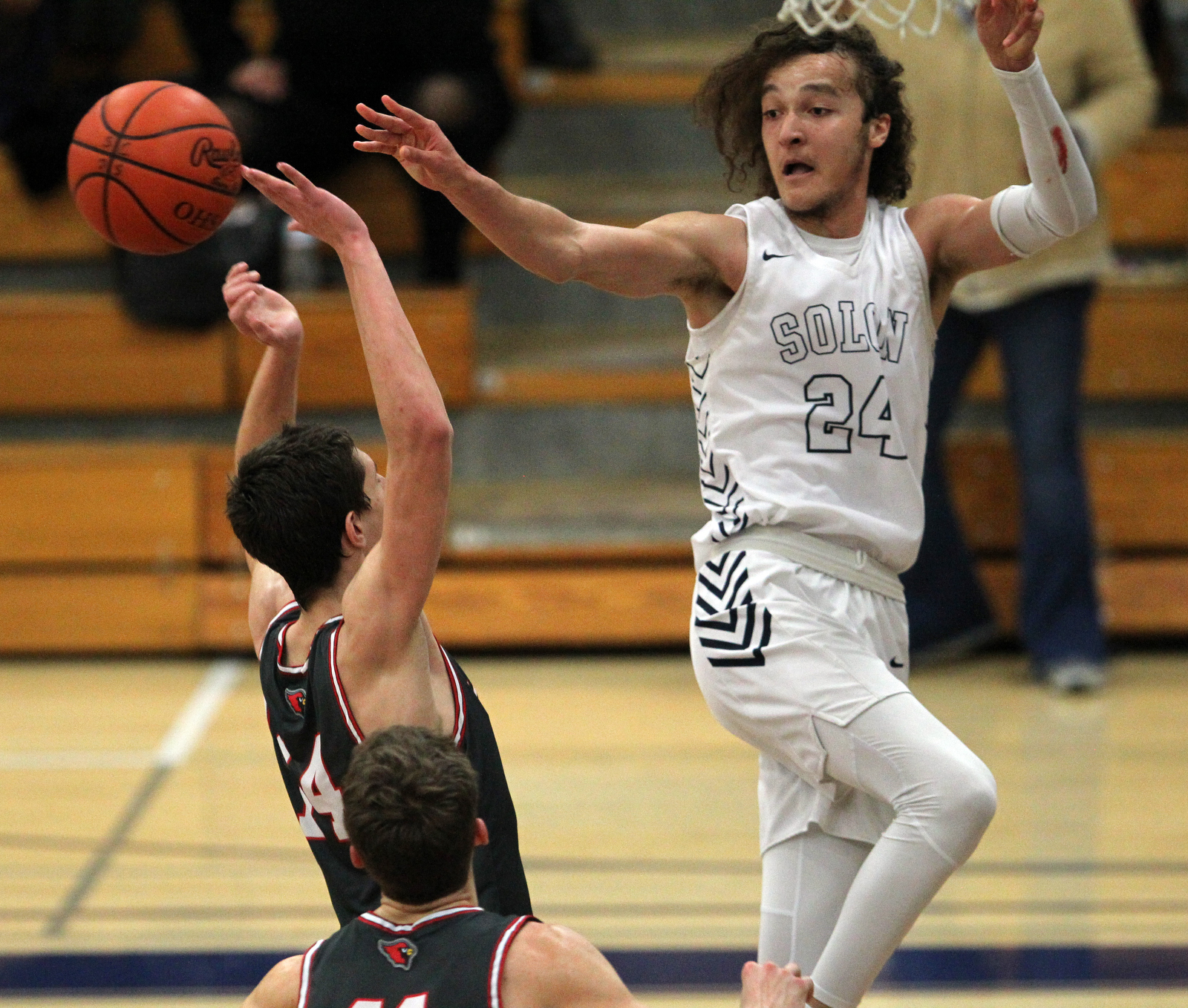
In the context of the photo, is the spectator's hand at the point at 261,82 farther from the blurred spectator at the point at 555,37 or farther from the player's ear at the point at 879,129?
the player's ear at the point at 879,129

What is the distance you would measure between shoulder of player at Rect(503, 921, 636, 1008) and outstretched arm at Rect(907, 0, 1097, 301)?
4.79 feet

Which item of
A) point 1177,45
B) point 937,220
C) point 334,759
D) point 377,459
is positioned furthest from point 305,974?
point 1177,45

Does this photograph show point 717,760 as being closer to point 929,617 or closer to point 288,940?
point 929,617

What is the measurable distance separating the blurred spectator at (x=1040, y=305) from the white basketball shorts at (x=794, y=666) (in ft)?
9.43

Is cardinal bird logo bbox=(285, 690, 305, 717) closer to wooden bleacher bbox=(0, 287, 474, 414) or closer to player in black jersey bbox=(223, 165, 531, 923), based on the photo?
player in black jersey bbox=(223, 165, 531, 923)

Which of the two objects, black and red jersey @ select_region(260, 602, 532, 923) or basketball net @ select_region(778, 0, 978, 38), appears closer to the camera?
black and red jersey @ select_region(260, 602, 532, 923)

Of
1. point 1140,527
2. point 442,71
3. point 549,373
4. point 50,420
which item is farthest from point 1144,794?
point 50,420

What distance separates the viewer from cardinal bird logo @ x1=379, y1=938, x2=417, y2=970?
2.06 meters

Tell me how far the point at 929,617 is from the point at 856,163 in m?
3.40

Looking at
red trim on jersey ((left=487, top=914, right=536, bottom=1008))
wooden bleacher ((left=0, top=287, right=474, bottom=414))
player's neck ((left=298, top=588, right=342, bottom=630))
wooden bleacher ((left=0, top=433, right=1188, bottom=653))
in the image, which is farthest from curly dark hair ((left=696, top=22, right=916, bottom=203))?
wooden bleacher ((left=0, top=287, right=474, bottom=414))

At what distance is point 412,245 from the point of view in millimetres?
7129

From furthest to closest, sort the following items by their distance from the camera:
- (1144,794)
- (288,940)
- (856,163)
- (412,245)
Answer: (412,245)
(1144,794)
(288,940)
(856,163)

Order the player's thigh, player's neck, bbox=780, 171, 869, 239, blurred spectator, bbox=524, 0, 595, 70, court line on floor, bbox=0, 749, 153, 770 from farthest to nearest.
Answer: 1. blurred spectator, bbox=524, 0, 595, 70
2. court line on floor, bbox=0, 749, 153, 770
3. player's neck, bbox=780, 171, 869, 239
4. the player's thigh

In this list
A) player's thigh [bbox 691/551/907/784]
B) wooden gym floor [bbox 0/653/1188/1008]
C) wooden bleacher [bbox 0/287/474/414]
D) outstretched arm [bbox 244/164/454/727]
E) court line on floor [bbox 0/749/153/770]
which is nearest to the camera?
outstretched arm [bbox 244/164/454/727]
